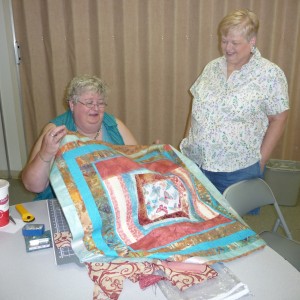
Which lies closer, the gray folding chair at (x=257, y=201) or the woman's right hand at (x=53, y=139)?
the woman's right hand at (x=53, y=139)

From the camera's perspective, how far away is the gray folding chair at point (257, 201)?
1525 millimetres

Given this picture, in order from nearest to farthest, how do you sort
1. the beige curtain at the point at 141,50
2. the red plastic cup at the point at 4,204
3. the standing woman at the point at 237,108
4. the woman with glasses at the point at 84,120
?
1. the red plastic cup at the point at 4,204
2. the woman with glasses at the point at 84,120
3. the standing woman at the point at 237,108
4. the beige curtain at the point at 141,50

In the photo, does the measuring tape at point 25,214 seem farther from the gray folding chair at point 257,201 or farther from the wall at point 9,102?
the wall at point 9,102

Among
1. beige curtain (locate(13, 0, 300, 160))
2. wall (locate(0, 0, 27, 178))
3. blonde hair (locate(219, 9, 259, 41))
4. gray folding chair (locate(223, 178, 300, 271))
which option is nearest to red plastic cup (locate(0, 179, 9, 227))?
gray folding chair (locate(223, 178, 300, 271))

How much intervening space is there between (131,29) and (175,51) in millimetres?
438

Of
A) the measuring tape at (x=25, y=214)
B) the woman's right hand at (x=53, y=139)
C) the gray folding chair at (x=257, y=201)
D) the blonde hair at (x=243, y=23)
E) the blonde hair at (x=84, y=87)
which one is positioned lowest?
the gray folding chair at (x=257, y=201)

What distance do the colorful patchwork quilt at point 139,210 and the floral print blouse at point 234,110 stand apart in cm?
36

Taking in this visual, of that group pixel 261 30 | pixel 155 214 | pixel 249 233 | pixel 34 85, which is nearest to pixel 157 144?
pixel 155 214

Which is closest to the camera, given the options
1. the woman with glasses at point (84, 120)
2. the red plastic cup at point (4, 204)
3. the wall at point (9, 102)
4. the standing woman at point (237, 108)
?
the red plastic cup at point (4, 204)

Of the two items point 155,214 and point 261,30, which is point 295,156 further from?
point 155,214

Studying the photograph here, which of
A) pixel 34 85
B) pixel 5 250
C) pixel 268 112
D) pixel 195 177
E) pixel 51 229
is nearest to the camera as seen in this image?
pixel 5 250

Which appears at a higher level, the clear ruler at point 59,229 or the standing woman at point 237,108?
the standing woman at point 237,108

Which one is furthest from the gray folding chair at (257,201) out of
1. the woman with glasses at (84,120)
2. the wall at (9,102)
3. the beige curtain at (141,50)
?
the wall at (9,102)

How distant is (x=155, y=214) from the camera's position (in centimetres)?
123
